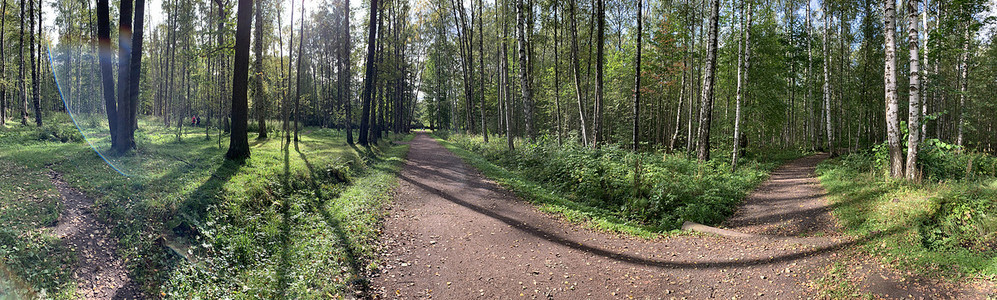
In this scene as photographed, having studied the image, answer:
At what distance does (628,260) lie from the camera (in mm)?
6086

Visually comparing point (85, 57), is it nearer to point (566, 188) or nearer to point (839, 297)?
point (566, 188)

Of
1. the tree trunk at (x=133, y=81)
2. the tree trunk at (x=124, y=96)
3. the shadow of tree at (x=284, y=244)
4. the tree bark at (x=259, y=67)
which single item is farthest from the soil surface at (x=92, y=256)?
the tree bark at (x=259, y=67)

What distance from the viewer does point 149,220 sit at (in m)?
5.24

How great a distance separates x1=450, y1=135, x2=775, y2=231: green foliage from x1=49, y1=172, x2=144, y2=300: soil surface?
7.86 meters

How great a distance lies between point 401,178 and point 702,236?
9159 millimetres

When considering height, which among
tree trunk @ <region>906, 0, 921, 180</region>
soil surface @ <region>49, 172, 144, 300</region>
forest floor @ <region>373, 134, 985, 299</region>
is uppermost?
tree trunk @ <region>906, 0, 921, 180</region>

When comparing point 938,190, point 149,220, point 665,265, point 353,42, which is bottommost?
point 665,265

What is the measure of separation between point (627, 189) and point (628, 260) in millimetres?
3971

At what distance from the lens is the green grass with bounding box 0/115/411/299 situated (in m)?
4.30

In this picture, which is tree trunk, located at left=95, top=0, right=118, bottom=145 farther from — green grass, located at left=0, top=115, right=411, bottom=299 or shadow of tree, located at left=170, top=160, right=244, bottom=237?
shadow of tree, located at left=170, top=160, right=244, bottom=237

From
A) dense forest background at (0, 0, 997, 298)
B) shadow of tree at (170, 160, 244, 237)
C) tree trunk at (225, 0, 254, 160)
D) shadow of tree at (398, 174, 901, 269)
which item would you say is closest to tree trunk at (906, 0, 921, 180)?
dense forest background at (0, 0, 997, 298)

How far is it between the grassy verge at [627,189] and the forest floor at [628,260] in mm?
540

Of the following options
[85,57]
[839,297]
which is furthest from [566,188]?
[85,57]

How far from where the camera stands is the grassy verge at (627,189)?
823cm
